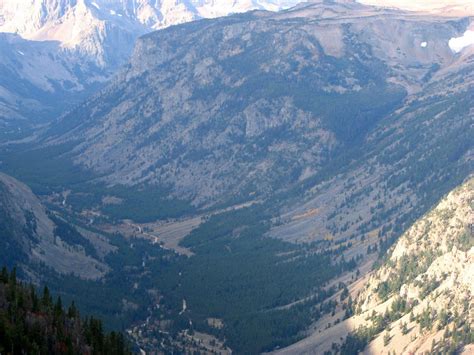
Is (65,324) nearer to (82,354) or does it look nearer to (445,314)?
(82,354)

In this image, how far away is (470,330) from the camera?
188 m

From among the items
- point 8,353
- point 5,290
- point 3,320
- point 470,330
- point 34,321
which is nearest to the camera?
point 8,353

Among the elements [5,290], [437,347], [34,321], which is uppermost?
[5,290]

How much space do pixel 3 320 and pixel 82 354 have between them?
14.5 metres

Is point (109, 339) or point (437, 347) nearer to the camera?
point (109, 339)

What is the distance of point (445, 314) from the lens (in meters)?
200

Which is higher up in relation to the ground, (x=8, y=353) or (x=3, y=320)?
(x=3, y=320)

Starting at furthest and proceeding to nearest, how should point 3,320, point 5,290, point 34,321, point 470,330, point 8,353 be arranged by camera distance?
point 470,330
point 5,290
point 34,321
point 3,320
point 8,353

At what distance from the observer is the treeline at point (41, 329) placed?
123m

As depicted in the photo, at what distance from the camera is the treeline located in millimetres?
122938

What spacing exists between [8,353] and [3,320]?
40.9 feet

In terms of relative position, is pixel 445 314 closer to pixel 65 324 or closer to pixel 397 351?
pixel 397 351

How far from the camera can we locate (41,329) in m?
134

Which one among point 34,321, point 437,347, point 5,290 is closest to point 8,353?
point 34,321
